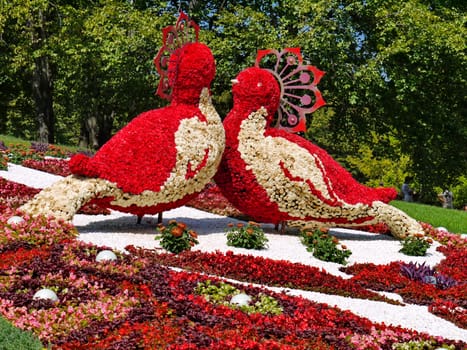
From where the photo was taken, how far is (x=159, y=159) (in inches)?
358

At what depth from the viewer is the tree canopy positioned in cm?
1936

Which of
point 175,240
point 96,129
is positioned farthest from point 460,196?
point 175,240

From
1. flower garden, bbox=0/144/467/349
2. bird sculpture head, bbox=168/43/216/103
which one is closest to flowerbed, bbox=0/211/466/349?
flower garden, bbox=0/144/467/349

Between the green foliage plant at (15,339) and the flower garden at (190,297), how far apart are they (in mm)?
144

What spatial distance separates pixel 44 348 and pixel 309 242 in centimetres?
596

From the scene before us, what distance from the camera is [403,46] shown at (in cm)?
1927

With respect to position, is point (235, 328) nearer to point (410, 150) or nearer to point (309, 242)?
point (309, 242)

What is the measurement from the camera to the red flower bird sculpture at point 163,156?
340 inches

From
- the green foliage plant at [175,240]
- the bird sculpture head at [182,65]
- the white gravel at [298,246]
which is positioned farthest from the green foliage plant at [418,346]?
the bird sculpture head at [182,65]

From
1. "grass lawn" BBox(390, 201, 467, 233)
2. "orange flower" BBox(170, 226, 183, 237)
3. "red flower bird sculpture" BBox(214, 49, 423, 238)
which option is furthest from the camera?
"grass lawn" BBox(390, 201, 467, 233)

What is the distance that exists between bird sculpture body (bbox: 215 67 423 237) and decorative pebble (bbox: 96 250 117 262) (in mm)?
3606

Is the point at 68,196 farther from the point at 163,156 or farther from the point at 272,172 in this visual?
the point at 272,172

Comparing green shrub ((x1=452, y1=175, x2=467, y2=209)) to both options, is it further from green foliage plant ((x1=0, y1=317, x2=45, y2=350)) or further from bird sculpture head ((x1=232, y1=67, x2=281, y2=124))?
green foliage plant ((x1=0, y1=317, x2=45, y2=350))

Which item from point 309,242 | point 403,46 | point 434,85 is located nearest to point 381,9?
point 403,46
